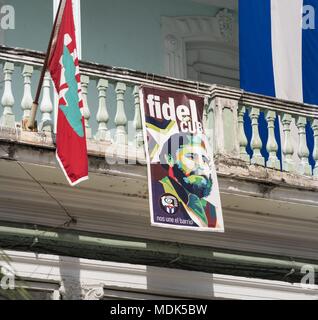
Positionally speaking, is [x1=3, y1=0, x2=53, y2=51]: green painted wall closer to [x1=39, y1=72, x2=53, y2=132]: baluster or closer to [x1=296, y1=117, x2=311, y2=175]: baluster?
[x1=39, y1=72, x2=53, y2=132]: baluster

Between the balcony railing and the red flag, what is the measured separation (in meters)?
0.27

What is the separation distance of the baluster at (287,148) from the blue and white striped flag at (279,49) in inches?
19.0

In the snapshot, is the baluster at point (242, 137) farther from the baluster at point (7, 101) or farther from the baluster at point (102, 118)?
the baluster at point (7, 101)

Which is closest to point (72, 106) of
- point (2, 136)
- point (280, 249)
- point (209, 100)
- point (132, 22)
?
point (2, 136)

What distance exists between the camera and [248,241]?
13.8 metres

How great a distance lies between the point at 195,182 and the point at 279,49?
7.42 feet

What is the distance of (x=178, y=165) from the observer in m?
13.1

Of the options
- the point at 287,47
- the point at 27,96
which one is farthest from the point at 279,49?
the point at 27,96

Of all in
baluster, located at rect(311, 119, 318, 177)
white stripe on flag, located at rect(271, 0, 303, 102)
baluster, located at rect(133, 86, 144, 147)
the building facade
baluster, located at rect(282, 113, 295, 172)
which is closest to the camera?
the building facade

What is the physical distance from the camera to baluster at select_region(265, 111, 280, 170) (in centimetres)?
1377

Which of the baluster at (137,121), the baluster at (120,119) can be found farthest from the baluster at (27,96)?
the baluster at (137,121)

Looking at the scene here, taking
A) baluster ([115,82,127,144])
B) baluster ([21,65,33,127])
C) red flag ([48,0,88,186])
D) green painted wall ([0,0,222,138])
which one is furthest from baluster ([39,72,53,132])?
green painted wall ([0,0,222,138])

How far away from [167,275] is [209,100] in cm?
179

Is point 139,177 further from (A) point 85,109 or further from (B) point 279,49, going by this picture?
(B) point 279,49
